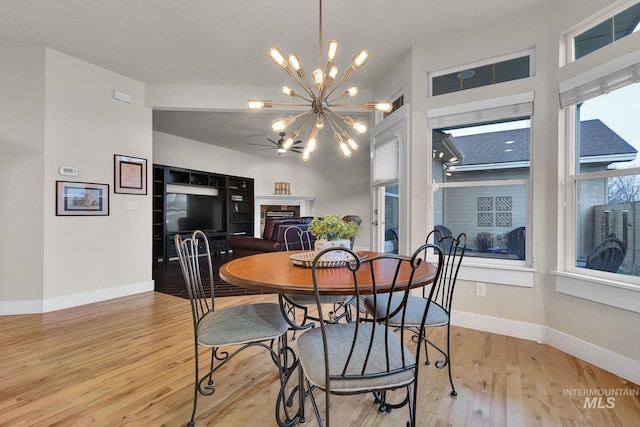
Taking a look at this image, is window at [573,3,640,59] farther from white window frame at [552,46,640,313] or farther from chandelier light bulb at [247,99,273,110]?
chandelier light bulb at [247,99,273,110]

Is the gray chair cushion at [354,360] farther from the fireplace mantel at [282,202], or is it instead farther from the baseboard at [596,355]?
the fireplace mantel at [282,202]

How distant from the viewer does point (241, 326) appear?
5.12 feet

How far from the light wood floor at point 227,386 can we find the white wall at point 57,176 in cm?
73

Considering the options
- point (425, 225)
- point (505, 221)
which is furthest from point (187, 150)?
point (505, 221)

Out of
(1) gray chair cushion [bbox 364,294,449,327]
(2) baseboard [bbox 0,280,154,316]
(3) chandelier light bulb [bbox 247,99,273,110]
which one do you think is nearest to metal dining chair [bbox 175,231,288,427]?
(1) gray chair cushion [bbox 364,294,449,327]

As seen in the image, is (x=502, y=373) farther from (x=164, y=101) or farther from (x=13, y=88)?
(x=13, y=88)

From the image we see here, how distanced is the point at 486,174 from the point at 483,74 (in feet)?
3.14

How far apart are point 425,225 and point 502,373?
4.69ft

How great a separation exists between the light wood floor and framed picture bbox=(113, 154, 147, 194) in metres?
1.82

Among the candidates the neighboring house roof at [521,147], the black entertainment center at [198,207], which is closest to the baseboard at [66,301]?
the black entertainment center at [198,207]

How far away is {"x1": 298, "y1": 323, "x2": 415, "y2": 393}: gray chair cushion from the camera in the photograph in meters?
1.10

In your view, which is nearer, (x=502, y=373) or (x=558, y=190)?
(x=502, y=373)

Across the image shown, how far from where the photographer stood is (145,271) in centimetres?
414

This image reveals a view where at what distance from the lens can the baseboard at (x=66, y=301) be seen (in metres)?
3.15
